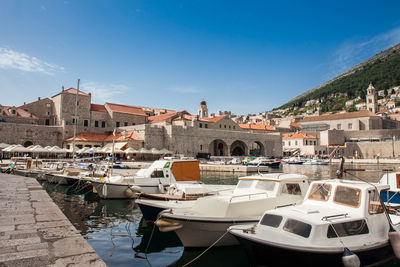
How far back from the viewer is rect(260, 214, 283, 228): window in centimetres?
504

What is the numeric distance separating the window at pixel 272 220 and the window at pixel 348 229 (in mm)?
859

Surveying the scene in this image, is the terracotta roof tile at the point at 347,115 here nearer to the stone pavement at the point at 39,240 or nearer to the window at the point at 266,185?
the window at the point at 266,185

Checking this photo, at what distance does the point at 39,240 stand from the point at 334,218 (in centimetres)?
491

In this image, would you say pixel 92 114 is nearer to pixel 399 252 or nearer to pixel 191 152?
pixel 191 152

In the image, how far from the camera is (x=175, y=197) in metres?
9.23

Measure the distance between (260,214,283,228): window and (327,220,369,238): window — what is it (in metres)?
0.86

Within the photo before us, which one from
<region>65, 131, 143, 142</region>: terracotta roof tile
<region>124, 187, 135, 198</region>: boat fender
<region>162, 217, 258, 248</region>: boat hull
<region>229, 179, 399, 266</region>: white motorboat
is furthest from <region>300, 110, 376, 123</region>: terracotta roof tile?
<region>162, 217, 258, 248</region>: boat hull

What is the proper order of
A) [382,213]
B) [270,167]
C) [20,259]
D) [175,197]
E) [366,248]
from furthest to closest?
[270,167]
[175,197]
[382,213]
[366,248]
[20,259]

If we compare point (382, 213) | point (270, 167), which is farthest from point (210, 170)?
point (382, 213)

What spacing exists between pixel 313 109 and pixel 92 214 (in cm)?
12320

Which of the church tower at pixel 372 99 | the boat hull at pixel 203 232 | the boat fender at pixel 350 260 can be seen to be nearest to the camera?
the boat fender at pixel 350 260

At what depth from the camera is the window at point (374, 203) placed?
5.37 m

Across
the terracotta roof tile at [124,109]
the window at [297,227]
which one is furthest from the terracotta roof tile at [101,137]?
the window at [297,227]

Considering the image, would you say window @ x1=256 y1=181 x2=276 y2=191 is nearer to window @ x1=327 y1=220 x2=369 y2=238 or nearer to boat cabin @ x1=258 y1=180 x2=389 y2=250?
boat cabin @ x1=258 y1=180 x2=389 y2=250
